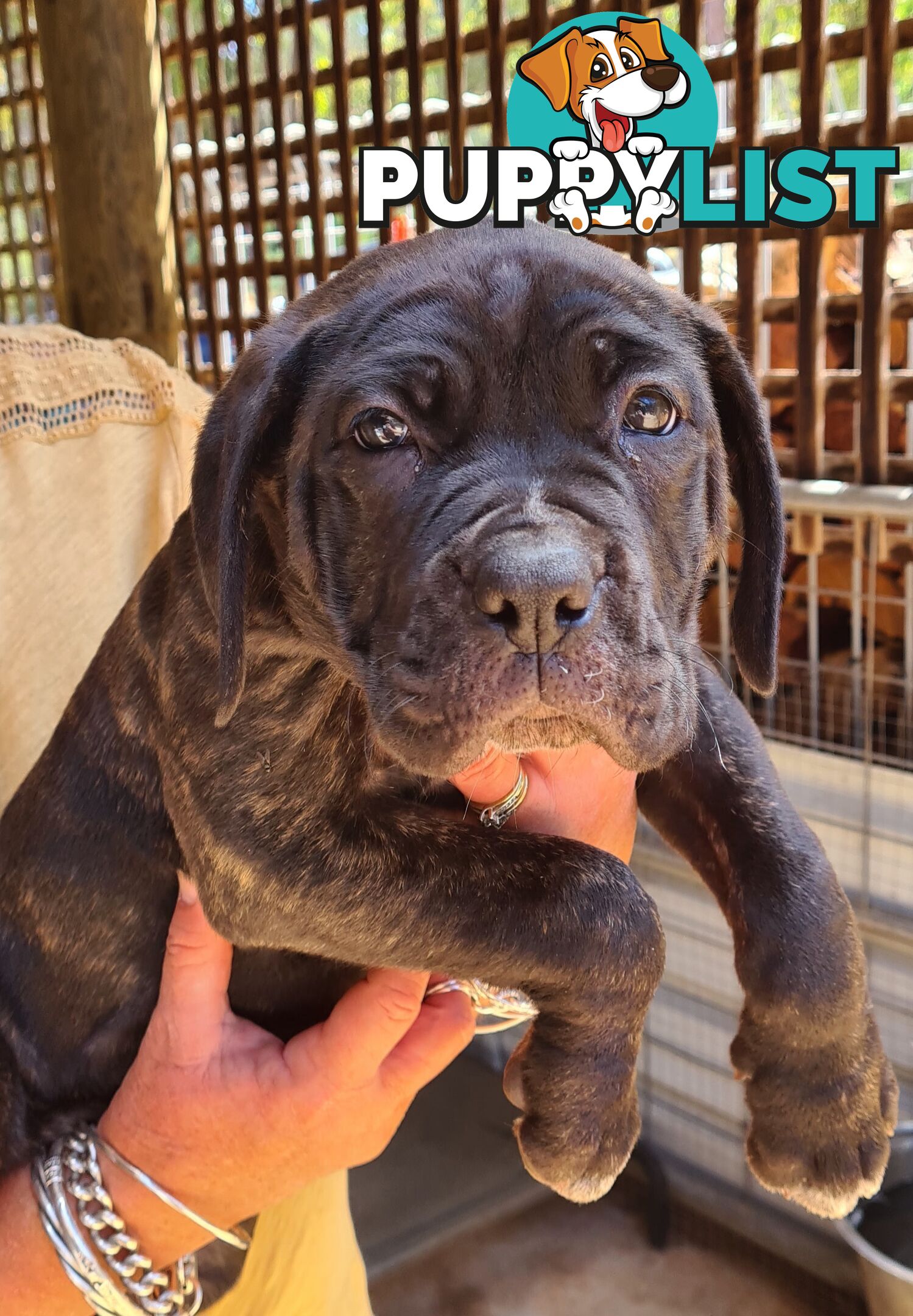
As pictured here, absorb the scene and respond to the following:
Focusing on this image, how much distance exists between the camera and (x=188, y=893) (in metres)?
2.10

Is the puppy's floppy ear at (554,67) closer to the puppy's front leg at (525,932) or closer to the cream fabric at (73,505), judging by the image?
the cream fabric at (73,505)

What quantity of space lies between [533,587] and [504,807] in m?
0.71

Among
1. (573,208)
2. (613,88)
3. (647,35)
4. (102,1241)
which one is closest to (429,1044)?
(102,1241)

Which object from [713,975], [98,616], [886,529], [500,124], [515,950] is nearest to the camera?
[515,950]

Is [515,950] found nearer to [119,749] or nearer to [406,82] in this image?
[119,749]

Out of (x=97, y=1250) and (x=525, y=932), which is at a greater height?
(x=525, y=932)

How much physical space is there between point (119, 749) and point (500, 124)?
9.74ft

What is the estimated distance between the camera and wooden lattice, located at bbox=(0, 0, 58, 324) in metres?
6.64

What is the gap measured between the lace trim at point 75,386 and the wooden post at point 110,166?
140cm

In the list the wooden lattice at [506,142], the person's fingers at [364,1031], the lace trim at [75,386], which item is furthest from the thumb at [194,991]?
the wooden lattice at [506,142]

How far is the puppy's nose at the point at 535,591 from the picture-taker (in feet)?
4.87

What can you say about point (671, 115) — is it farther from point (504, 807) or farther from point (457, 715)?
point (457, 715)

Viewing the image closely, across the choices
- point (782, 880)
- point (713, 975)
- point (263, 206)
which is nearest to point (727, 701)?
point (782, 880)

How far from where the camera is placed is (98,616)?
2.96 meters
